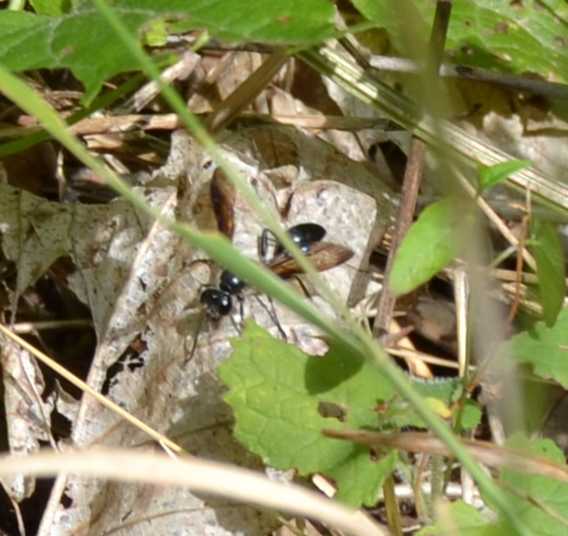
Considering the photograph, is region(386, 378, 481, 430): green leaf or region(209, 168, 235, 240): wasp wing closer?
region(386, 378, 481, 430): green leaf

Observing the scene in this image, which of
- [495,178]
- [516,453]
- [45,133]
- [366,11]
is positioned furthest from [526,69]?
[516,453]

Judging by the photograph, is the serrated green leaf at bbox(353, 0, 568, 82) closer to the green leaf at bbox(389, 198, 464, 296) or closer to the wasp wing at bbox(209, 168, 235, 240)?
the wasp wing at bbox(209, 168, 235, 240)

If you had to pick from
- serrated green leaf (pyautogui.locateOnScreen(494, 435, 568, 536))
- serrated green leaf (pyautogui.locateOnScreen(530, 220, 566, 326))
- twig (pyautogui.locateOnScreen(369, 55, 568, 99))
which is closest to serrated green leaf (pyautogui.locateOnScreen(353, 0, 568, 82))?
twig (pyautogui.locateOnScreen(369, 55, 568, 99))

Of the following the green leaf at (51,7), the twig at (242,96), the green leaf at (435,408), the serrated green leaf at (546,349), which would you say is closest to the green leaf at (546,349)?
the serrated green leaf at (546,349)

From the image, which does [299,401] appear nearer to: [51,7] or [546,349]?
[546,349]

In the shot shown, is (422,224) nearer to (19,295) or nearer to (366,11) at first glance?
(366,11)
